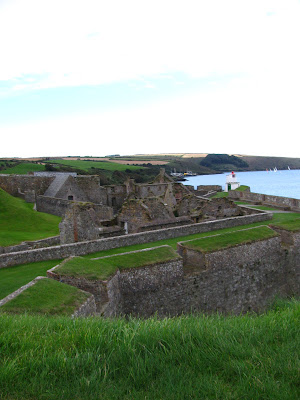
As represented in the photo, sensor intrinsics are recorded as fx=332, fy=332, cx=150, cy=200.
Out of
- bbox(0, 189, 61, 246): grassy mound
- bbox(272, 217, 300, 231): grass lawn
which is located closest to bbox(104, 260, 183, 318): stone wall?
bbox(272, 217, 300, 231): grass lawn

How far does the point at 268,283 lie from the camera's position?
49.2ft

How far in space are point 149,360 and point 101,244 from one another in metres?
11.0

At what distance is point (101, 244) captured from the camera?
14.7 meters

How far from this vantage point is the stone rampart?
13.0 m

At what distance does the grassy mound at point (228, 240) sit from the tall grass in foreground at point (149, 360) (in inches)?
318

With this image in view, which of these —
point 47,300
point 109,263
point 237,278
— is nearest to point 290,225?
point 237,278

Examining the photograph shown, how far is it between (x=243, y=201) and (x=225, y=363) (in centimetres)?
3085

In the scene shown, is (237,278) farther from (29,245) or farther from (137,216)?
(29,245)

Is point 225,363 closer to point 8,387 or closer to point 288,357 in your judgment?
point 288,357

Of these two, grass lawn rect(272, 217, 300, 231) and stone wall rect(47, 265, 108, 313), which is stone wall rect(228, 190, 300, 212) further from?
stone wall rect(47, 265, 108, 313)

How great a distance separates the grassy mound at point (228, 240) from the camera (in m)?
13.1

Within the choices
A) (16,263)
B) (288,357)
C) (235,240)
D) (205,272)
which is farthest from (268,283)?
(288,357)

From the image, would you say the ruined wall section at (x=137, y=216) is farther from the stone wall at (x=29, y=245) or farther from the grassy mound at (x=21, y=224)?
the grassy mound at (x=21, y=224)

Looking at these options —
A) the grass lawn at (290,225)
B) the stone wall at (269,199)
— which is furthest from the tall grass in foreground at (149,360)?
the stone wall at (269,199)
